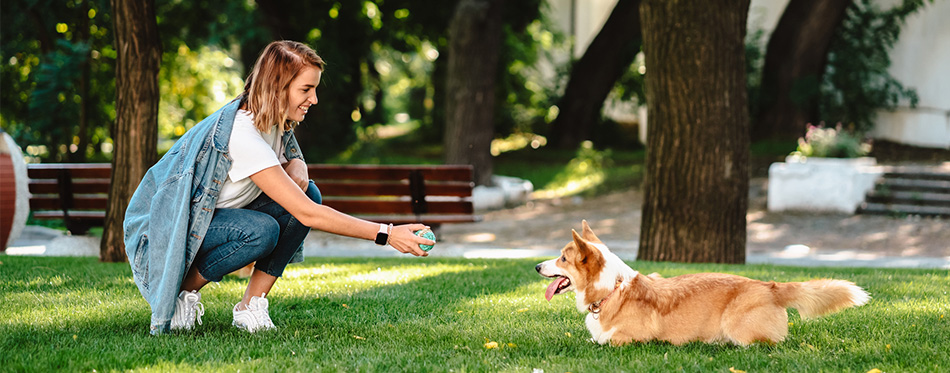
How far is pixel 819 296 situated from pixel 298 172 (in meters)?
2.49

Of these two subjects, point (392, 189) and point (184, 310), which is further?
point (392, 189)

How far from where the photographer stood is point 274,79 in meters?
3.78

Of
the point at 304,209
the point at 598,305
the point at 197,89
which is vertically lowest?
the point at 598,305

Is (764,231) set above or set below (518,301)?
below

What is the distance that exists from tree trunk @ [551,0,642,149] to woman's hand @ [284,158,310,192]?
613 inches

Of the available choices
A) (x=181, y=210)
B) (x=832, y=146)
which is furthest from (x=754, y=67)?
(x=181, y=210)

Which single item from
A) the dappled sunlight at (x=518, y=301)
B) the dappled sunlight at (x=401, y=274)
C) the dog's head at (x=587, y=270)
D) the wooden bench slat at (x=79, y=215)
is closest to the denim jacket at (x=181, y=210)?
the dog's head at (x=587, y=270)

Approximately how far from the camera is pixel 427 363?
3564mm

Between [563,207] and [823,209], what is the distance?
4.35 metres

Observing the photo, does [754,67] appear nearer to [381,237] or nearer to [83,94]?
[83,94]

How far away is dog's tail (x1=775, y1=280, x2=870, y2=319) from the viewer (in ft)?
12.1

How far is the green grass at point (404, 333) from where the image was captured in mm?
3531

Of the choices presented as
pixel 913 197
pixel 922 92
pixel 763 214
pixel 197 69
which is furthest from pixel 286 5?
pixel 922 92

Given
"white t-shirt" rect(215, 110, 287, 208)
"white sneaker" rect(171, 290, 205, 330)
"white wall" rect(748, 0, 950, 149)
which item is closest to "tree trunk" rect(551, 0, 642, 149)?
"white wall" rect(748, 0, 950, 149)
